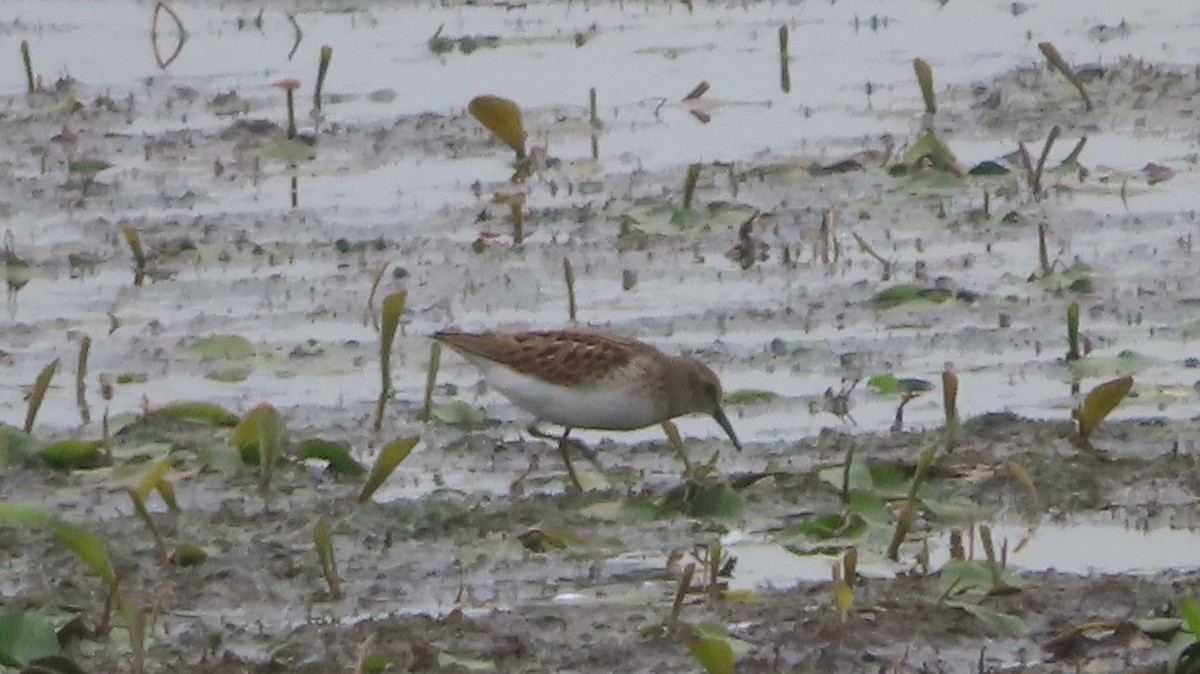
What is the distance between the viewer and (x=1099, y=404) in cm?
813

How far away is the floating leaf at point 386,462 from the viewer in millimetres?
7500

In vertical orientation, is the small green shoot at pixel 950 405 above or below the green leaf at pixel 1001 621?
above

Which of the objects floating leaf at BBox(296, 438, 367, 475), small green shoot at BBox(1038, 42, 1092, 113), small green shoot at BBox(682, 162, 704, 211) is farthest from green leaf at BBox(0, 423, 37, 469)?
small green shoot at BBox(1038, 42, 1092, 113)

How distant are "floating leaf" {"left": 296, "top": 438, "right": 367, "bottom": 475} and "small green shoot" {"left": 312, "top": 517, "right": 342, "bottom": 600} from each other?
3.36 ft

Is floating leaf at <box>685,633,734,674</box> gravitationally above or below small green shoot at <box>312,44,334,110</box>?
below

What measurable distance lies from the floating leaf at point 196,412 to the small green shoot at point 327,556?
1570mm

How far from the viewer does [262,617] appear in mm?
6965

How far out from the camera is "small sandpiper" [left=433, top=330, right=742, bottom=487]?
854 cm

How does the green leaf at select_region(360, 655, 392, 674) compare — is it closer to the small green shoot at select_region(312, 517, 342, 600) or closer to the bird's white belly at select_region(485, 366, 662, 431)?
the small green shoot at select_region(312, 517, 342, 600)

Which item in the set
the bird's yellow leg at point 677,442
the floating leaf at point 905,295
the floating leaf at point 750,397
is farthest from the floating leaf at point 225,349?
the floating leaf at point 905,295

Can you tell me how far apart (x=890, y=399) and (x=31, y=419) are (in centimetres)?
269

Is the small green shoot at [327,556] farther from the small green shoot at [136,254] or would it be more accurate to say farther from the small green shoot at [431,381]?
the small green shoot at [136,254]

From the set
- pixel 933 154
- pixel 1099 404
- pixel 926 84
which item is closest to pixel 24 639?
pixel 1099 404

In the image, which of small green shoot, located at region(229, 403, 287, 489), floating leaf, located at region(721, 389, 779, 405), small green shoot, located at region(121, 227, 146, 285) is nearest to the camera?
small green shoot, located at region(229, 403, 287, 489)
